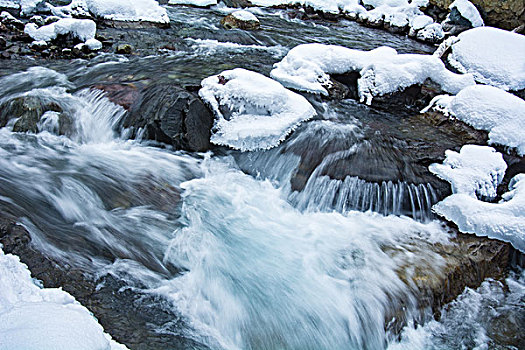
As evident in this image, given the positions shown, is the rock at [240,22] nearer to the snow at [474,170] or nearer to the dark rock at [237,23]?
the dark rock at [237,23]

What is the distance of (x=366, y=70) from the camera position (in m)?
6.16

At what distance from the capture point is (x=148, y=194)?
4223 mm

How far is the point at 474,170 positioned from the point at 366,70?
2.47m

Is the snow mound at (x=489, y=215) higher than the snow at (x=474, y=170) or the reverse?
the reverse

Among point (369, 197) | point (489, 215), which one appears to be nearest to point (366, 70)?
point (369, 197)

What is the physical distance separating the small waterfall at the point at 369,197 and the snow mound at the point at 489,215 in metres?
0.20

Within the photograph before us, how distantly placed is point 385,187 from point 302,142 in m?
1.17

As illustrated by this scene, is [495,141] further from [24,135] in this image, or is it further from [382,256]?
[24,135]

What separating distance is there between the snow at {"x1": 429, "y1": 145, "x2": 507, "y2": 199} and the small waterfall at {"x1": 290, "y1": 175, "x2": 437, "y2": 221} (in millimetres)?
303

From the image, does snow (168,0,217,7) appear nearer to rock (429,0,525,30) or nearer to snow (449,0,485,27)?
snow (449,0,485,27)

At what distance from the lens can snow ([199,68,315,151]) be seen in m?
4.81

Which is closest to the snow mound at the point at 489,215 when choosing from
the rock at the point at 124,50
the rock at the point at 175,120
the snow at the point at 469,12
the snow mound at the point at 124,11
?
the rock at the point at 175,120

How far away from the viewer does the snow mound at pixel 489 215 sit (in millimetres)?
3816

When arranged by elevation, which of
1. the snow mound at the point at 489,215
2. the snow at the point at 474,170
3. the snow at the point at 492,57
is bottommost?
the snow mound at the point at 489,215
